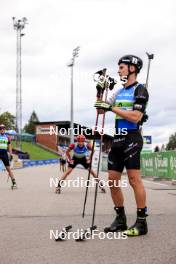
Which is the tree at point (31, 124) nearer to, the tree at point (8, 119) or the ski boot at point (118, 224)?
the tree at point (8, 119)

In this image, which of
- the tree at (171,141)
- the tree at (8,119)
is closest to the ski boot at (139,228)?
the tree at (8,119)

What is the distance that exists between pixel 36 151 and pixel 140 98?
94.8 m

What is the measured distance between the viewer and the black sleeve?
5766 mm

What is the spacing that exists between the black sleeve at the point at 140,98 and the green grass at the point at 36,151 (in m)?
85.1

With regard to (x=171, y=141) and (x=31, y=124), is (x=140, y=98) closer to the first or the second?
(x=31, y=124)

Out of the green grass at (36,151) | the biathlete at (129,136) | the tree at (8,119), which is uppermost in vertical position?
the tree at (8,119)

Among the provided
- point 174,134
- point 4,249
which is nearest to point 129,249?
point 4,249

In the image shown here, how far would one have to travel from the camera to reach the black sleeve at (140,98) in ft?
18.9

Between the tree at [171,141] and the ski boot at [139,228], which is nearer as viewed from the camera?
the ski boot at [139,228]

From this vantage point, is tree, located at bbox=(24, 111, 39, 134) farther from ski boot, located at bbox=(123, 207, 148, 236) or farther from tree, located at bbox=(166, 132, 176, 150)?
ski boot, located at bbox=(123, 207, 148, 236)

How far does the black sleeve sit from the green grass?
85.1 m

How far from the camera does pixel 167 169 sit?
21.8m

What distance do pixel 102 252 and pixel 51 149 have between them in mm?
105657

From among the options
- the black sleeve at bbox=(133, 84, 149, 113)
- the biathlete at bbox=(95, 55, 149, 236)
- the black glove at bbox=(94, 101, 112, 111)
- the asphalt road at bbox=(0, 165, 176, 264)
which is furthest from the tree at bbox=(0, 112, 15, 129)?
the black glove at bbox=(94, 101, 112, 111)
